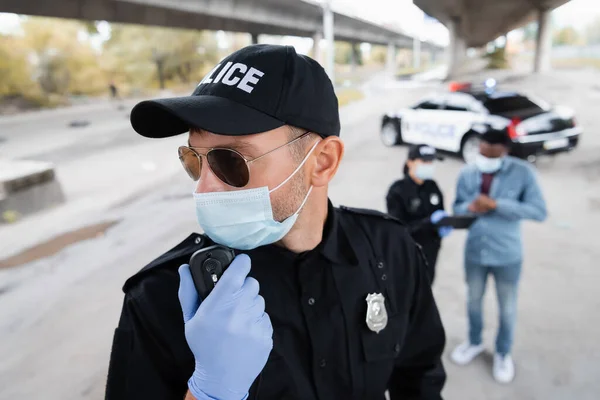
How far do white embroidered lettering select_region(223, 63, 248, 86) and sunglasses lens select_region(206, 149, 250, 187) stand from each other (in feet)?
0.51

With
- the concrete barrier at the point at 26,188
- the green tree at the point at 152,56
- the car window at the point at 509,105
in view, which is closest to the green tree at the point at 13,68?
the concrete barrier at the point at 26,188

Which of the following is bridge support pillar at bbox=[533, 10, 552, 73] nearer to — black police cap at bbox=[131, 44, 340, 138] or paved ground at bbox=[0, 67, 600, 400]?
paved ground at bbox=[0, 67, 600, 400]

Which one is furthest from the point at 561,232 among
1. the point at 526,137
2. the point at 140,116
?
the point at 140,116

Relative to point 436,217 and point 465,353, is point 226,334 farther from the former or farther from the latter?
point 465,353

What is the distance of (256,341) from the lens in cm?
77

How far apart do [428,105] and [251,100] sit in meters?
6.58

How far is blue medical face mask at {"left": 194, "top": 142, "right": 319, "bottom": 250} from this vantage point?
3.09 ft

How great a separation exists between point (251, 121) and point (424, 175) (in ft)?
6.03

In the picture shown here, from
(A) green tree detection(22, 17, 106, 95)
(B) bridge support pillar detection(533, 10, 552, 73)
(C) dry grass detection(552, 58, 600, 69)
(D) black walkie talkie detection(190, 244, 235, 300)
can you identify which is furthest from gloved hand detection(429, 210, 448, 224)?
(B) bridge support pillar detection(533, 10, 552, 73)

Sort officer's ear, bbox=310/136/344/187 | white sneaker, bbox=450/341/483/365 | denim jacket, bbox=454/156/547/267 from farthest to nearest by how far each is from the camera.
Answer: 1. white sneaker, bbox=450/341/483/365
2. denim jacket, bbox=454/156/547/267
3. officer's ear, bbox=310/136/344/187

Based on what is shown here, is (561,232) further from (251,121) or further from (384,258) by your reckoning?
(251,121)

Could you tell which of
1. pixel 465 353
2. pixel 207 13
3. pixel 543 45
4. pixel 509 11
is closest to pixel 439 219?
pixel 465 353

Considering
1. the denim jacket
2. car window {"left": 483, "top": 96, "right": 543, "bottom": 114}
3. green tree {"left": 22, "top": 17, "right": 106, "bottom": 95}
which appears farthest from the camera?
car window {"left": 483, "top": 96, "right": 543, "bottom": 114}

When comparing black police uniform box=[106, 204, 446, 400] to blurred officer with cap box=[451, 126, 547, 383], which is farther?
blurred officer with cap box=[451, 126, 547, 383]
